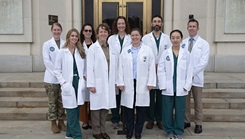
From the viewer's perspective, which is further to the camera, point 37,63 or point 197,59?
point 37,63

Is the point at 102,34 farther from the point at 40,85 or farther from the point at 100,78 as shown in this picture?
the point at 40,85

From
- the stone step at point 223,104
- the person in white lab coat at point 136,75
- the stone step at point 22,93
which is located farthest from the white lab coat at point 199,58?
the stone step at point 22,93

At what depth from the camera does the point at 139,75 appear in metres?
4.66

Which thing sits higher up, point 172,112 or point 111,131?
point 172,112

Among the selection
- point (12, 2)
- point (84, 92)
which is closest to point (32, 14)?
point (12, 2)

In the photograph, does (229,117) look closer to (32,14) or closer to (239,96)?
(239,96)

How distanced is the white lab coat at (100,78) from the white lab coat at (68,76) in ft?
0.49

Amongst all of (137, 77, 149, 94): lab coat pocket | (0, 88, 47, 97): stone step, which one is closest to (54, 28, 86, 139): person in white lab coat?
(137, 77, 149, 94): lab coat pocket

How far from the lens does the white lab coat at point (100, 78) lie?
15.0ft

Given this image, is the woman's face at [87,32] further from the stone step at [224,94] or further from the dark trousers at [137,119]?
the stone step at [224,94]

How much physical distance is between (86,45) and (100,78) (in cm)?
77

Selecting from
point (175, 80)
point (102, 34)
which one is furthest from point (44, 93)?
point (175, 80)

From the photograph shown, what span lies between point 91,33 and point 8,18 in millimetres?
5311

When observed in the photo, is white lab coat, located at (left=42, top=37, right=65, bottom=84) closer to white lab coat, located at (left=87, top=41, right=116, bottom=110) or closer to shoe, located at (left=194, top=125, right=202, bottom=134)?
white lab coat, located at (left=87, top=41, right=116, bottom=110)
